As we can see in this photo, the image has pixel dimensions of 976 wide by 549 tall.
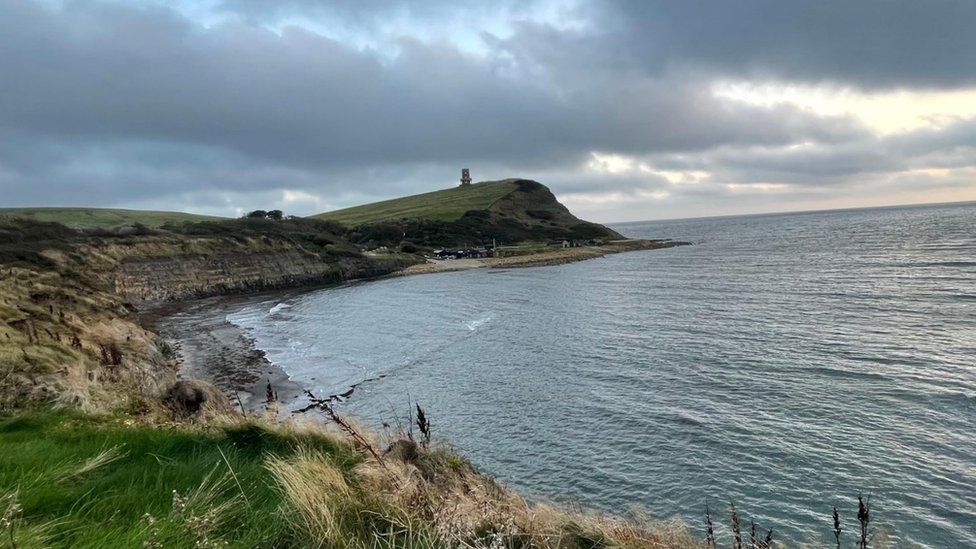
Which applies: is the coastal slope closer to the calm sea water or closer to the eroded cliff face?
the eroded cliff face

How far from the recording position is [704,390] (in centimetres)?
2075

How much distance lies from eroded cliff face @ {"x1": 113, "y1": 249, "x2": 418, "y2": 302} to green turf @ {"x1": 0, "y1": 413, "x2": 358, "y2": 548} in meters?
57.3

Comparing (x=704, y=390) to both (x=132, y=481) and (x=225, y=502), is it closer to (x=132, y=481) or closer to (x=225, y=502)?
(x=225, y=502)

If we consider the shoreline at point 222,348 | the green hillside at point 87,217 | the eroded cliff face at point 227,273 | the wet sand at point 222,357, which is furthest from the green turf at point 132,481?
the green hillside at point 87,217

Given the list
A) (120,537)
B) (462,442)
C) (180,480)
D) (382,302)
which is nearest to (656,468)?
(462,442)

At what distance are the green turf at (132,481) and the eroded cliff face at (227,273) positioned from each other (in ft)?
188

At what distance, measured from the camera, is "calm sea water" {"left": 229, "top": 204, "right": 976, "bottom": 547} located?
524 inches

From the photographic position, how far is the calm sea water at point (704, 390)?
43.7 ft

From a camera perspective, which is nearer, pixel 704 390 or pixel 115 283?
pixel 704 390

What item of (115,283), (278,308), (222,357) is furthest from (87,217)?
(222,357)

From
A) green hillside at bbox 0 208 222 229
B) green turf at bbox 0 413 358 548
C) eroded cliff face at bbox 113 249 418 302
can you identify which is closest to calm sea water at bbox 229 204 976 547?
green turf at bbox 0 413 358 548

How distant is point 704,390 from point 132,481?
19.8 meters

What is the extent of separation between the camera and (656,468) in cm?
1477

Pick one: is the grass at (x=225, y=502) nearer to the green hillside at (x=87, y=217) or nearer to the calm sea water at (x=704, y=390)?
the calm sea water at (x=704, y=390)
